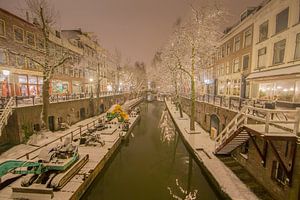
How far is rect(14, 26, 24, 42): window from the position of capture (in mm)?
19047

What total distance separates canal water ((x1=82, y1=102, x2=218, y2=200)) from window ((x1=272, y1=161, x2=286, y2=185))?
10.3 feet

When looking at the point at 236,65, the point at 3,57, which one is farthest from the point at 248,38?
the point at 3,57

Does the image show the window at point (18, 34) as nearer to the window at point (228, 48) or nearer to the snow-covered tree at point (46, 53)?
the snow-covered tree at point (46, 53)

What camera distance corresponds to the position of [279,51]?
14250 mm

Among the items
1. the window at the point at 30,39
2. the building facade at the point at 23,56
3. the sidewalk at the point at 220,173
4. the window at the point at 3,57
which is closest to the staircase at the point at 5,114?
the building facade at the point at 23,56

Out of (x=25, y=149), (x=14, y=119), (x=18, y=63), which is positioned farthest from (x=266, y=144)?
(x=18, y=63)

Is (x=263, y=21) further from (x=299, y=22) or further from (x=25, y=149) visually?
(x=25, y=149)

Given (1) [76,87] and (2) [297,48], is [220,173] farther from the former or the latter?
(1) [76,87]

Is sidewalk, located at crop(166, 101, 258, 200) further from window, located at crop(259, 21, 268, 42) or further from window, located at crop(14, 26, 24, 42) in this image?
window, located at crop(14, 26, 24, 42)

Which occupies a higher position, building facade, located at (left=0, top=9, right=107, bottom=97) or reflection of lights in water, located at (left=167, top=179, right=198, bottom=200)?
building facade, located at (left=0, top=9, right=107, bottom=97)

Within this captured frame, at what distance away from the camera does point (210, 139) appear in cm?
1500

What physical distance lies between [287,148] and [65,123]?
69.5 ft

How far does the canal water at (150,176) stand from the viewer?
9258 millimetres

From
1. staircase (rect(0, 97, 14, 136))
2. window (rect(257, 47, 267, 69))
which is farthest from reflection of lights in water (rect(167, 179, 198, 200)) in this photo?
window (rect(257, 47, 267, 69))
